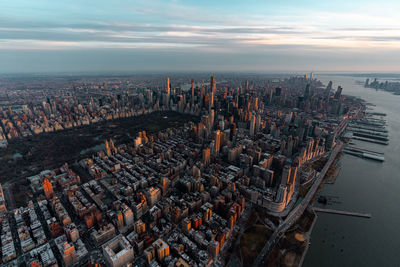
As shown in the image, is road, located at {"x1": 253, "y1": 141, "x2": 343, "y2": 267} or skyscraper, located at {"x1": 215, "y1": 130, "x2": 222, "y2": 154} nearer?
road, located at {"x1": 253, "y1": 141, "x2": 343, "y2": 267}

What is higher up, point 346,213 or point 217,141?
point 217,141

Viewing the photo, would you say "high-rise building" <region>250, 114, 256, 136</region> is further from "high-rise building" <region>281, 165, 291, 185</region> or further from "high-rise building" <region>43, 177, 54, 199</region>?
"high-rise building" <region>43, 177, 54, 199</region>

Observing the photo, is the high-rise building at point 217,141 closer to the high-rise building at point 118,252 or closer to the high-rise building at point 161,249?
the high-rise building at point 161,249

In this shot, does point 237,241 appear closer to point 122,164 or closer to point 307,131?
point 122,164

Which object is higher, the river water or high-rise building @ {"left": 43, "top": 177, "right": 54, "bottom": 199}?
high-rise building @ {"left": 43, "top": 177, "right": 54, "bottom": 199}

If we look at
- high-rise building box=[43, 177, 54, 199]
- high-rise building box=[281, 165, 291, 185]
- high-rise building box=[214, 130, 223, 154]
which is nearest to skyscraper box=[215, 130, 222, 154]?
high-rise building box=[214, 130, 223, 154]

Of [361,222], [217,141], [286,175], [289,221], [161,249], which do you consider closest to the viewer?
[161,249]

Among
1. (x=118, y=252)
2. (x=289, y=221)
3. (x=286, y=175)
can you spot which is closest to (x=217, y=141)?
(x=286, y=175)

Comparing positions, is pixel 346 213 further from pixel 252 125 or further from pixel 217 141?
pixel 252 125

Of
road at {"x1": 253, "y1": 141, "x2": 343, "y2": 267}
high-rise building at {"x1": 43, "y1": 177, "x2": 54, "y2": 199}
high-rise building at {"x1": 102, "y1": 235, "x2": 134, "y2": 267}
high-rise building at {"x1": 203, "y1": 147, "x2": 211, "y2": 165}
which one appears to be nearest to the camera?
high-rise building at {"x1": 102, "y1": 235, "x2": 134, "y2": 267}
